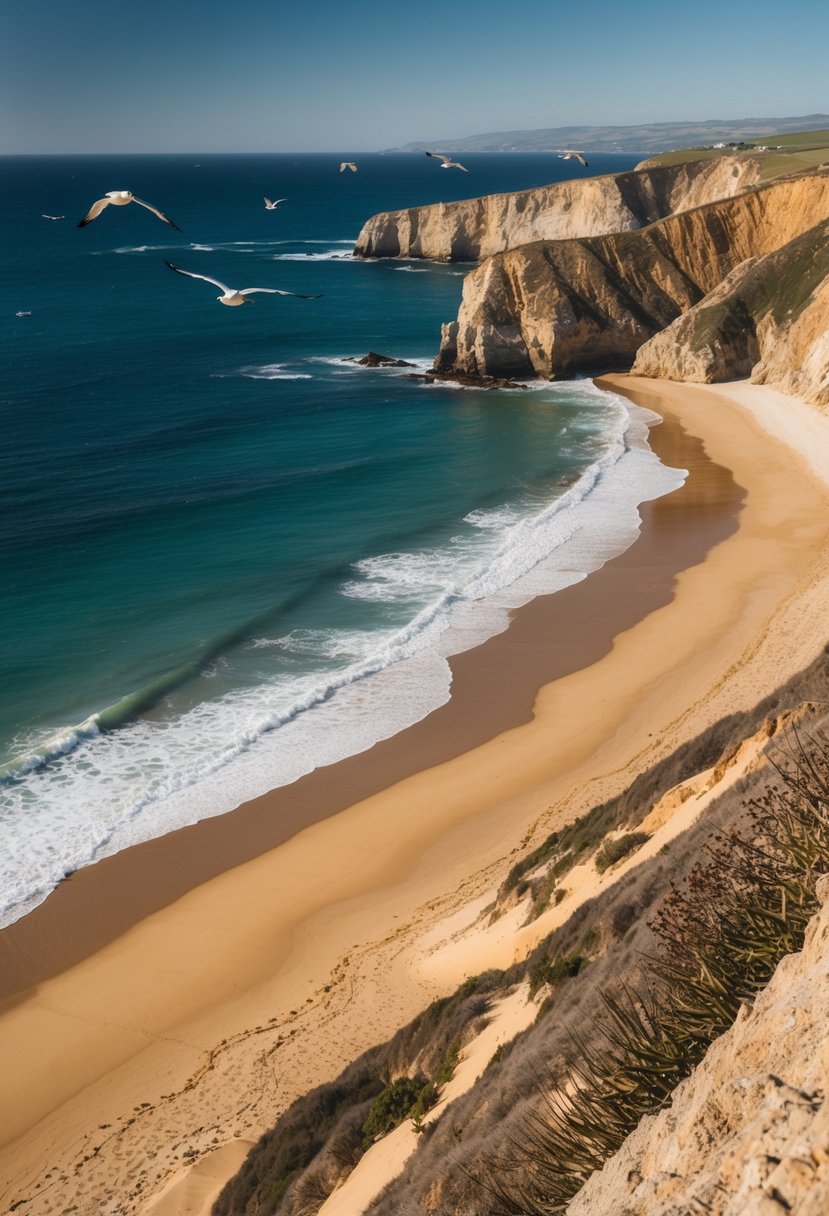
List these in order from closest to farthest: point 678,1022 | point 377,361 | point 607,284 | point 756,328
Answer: point 678,1022, point 756,328, point 607,284, point 377,361

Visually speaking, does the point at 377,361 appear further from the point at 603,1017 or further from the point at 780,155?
the point at 603,1017

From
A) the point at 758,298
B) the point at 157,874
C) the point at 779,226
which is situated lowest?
the point at 157,874

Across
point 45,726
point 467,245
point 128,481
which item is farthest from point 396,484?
point 467,245

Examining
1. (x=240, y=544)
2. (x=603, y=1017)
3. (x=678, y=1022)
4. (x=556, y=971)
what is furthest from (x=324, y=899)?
(x=240, y=544)

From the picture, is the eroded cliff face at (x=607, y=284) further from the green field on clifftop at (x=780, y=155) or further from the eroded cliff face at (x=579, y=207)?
the eroded cliff face at (x=579, y=207)

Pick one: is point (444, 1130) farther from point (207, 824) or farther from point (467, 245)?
point (467, 245)

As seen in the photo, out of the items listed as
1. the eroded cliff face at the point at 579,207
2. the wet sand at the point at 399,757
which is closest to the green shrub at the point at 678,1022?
the wet sand at the point at 399,757
